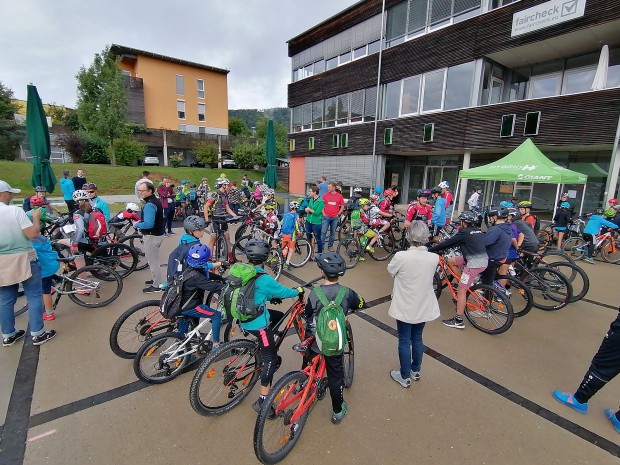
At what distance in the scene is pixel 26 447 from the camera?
227 cm

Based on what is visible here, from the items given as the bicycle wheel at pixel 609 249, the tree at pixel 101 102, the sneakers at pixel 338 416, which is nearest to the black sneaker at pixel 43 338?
the sneakers at pixel 338 416

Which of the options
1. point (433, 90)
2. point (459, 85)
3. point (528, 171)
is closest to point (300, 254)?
point (528, 171)

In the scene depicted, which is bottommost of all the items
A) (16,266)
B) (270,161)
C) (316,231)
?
(316,231)

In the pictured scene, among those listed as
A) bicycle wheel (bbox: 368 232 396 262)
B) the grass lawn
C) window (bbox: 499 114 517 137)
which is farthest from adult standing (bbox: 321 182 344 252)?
the grass lawn

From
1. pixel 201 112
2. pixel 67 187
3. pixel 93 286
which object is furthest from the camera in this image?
pixel 201 112

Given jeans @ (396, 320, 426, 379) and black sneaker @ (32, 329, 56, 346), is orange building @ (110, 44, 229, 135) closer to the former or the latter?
black sneaker @ (32, 329, 56, 346)

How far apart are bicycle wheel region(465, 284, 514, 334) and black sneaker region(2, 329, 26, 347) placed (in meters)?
5.90

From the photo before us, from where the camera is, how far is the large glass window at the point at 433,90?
13.5 metres

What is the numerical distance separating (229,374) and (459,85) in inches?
584

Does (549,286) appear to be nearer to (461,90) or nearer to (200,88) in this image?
(461,90)

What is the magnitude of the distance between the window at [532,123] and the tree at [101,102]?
26.6 metres

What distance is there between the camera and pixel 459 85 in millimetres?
12969

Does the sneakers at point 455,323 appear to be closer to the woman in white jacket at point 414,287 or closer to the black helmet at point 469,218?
the black helmet at point 469,218

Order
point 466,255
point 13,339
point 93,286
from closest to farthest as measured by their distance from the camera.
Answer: point 13,339, point 466,255, point 93,286
